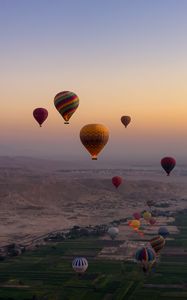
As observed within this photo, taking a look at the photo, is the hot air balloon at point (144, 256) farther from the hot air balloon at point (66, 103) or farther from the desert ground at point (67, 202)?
the desert ground at point (67, 202)

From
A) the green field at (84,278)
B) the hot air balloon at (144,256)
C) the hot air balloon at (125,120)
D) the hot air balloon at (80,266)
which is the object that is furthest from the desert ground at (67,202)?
the hot air balloon at (144,256)

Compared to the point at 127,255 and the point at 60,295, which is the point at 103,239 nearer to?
the point at 127,255

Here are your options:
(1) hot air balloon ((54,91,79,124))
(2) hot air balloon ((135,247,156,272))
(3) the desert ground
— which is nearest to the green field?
(2) hot air balloon ((135,247,156,272))

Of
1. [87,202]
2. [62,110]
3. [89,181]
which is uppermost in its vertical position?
[89,181]

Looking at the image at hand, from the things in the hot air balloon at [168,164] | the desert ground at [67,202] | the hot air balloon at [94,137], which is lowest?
the hot air balloon at [94,137]

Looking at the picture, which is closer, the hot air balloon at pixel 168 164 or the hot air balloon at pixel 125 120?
the hot air balloon at pixel 168 164

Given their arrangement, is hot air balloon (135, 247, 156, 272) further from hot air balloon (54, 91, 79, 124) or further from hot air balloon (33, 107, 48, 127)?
hot air balloon (33, 107, 48, 127)

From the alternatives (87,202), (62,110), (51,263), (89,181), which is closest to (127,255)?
(51,263)
